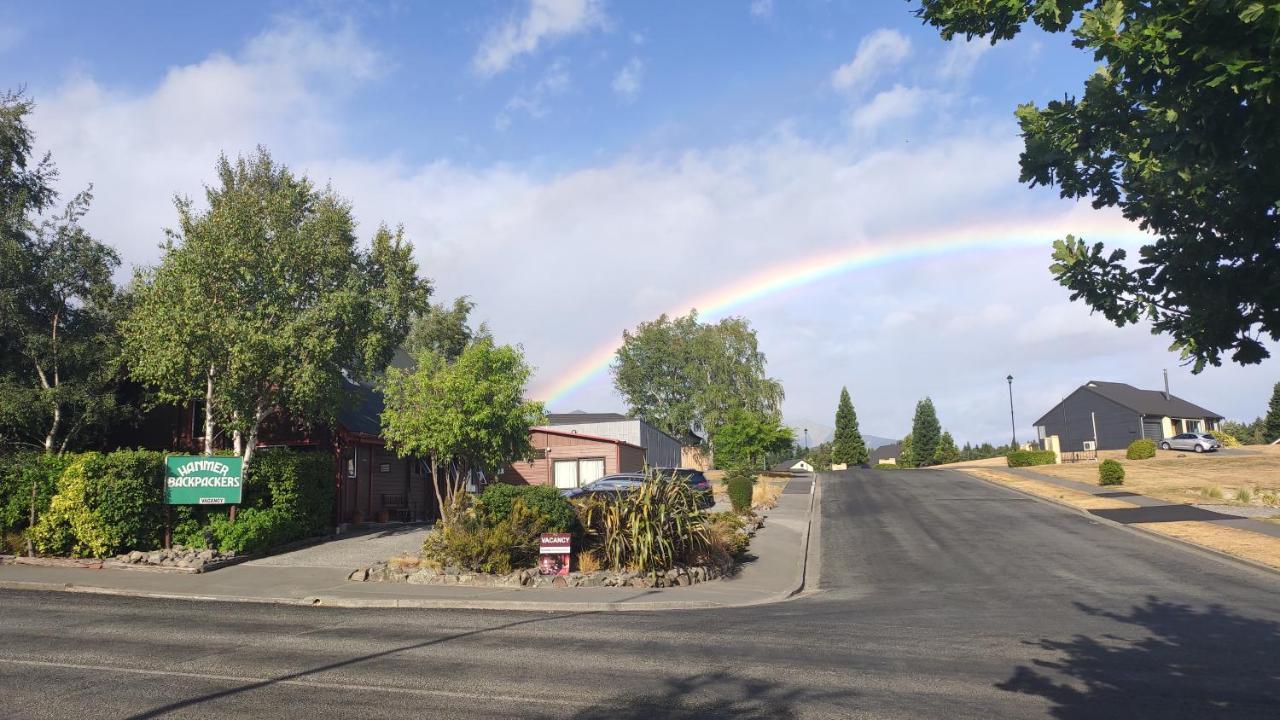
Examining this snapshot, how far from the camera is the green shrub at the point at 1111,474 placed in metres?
36.2

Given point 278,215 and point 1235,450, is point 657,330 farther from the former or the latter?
point 278,215

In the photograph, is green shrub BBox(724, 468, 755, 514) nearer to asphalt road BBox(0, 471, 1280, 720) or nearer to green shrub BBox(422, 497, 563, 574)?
asphalt road BBox(0, 471, 1280, 720)

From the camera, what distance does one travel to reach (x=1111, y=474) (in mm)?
36312

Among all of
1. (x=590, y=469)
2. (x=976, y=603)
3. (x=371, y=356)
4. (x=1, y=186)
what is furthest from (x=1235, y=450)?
(x=1, y=186)

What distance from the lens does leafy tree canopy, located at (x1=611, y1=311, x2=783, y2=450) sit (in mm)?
79875

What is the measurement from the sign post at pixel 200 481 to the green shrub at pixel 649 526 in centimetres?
884

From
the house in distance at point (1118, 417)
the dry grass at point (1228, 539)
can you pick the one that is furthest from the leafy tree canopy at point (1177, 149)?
the house in distance at point (1118, 417)

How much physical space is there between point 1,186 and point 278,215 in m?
8.86

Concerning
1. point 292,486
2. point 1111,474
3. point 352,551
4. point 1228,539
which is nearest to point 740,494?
point 352,551

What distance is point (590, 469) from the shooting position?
4256 centimetres

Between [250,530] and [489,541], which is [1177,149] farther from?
[250,530]

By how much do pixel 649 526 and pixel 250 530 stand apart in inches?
408

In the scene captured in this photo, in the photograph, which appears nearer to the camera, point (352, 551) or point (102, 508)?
point (102, 508)

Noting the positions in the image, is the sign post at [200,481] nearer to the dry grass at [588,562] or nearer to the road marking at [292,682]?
the dry grass at [588,562]
